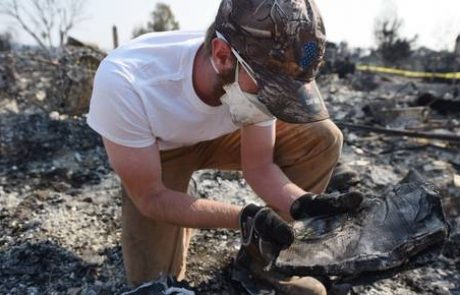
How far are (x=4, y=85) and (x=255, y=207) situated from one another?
752cm

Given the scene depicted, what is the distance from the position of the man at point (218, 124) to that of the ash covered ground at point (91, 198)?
297 mm

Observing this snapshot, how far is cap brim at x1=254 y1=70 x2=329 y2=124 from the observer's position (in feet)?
5.22

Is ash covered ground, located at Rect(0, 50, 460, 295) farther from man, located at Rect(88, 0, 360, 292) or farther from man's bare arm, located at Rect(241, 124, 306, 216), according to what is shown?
man's bare arm, located at Rect(241, 124, 306, 216)

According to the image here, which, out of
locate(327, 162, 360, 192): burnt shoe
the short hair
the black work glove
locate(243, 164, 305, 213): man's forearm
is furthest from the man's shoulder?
locate(327, 162, 360, 192): burnt shoe

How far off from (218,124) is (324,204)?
0.64m

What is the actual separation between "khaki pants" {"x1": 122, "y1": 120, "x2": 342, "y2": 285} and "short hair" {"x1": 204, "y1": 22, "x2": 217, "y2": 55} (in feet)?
2.00

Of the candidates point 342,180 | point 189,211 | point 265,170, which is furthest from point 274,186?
point 342,180

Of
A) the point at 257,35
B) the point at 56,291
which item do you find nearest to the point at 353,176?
the point at 257,35

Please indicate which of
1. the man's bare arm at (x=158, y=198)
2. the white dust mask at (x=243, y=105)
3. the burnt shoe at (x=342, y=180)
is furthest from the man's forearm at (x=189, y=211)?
the burnt shoe at (x=342, y=180)

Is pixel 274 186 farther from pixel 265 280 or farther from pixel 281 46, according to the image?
pixel 281 46

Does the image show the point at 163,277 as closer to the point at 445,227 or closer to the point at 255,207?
the point at 255,207

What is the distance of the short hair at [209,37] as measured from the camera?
171cm

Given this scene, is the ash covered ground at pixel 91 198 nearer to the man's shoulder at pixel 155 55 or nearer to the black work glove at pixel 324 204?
the black work glove at pixel 324 204

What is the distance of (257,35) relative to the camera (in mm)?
1556
